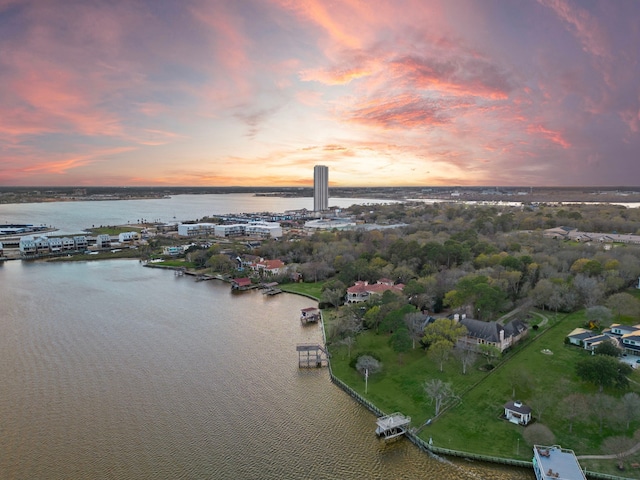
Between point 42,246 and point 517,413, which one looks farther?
point 42,246

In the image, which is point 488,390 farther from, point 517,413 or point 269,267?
point 269,267

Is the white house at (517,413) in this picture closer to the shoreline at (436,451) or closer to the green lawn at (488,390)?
the green lawn at (488,390)

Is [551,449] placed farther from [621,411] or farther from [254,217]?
[254,217]

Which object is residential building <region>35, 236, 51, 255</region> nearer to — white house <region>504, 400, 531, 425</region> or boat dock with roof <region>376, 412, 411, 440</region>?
boat dock with roof <region>376, 412, 411, 440</region>

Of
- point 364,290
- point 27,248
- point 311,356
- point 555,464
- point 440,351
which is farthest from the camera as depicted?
point 27,248

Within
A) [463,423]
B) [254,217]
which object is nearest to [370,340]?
[463,423]

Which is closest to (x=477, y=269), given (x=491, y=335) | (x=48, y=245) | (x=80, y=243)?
(x=491, y=335)

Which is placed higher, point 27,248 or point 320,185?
point 320,185

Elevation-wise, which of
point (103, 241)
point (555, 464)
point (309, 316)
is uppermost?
point (103, 241)
